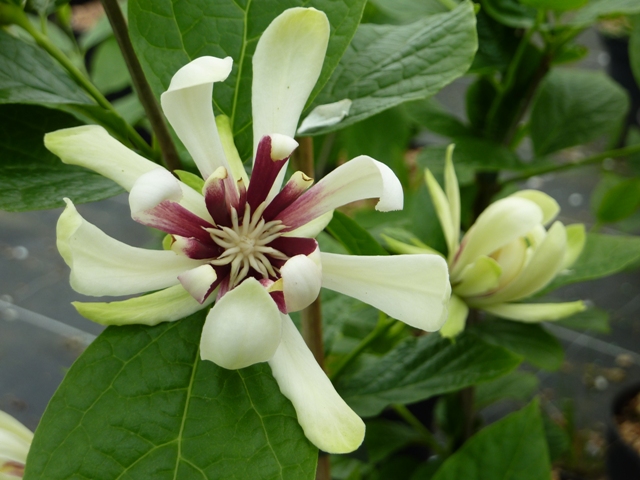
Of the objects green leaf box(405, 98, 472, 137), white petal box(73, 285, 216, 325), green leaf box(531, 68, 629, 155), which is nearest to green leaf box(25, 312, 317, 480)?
white petal box(73, 285, 216, 325)

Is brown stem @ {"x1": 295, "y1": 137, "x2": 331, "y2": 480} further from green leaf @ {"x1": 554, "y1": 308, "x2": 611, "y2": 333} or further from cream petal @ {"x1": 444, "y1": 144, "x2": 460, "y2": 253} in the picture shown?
green leaf @ {"x1": 554, "y1": 308, "x2": 611, "y2": 333}

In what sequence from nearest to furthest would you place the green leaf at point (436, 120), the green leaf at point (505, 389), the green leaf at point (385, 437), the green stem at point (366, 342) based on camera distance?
the green stem at point (366, 342)
the green leaf at point (436, 120)
the green leaf at point (385, 437)
the green leaf at point (505, 389)

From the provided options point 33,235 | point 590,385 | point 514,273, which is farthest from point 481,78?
point 33,235

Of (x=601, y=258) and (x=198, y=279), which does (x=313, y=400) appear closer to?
(x=198, y=279)

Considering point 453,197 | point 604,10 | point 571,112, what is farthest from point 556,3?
point 571,112

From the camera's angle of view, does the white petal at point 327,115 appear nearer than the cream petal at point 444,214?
Yes

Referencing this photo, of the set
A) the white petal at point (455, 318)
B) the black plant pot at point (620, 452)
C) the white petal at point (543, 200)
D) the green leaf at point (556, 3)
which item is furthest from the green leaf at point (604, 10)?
the black plant pot at point (620, 452)

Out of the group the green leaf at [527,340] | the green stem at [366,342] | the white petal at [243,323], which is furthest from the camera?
the green leaf at [527,340]

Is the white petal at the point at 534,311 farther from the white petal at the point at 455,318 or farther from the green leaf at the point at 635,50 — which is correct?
the green leaf at the point at 635,50
